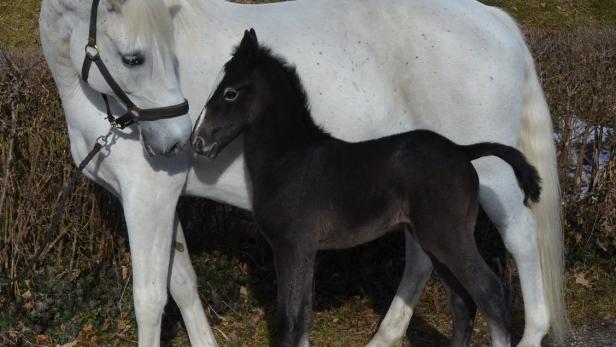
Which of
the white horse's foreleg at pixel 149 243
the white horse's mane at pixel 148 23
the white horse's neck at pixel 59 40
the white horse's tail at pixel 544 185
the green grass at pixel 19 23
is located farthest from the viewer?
the green grass at pixel 19 23

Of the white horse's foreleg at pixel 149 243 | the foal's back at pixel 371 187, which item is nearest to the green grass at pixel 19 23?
the white horse's foreleg at pixel 149 243

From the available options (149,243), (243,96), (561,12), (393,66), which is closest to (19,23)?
(561,12)

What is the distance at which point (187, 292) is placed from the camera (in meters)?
4.60

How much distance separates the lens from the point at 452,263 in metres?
3.63

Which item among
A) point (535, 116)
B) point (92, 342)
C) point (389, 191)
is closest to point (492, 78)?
point (535, 116)

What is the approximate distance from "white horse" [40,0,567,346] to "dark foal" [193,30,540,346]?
240 millimetres

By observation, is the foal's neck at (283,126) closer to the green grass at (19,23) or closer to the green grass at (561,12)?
the green grass at (19,23)

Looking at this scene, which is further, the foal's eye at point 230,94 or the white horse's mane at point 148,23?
the foal's eye at point 230,94

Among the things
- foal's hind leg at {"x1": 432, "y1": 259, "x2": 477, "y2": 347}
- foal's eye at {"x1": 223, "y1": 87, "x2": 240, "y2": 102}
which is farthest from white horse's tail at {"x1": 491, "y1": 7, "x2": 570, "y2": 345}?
foal's eye at {"x1": 223, "y1": 87, "x2": 240, "y2": 102}

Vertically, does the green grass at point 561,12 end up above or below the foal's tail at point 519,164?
below

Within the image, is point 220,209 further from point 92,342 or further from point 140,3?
point 140,3

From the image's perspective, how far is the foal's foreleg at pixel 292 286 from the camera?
3.68 m

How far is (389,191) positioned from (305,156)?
412 millimetres

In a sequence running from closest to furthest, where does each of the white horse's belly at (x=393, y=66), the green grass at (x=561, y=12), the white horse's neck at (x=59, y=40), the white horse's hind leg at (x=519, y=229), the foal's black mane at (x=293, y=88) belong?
the white horse's neck at (x=59, y=40) → the foal's black mane at (x=293, y=88) → the white horse's belly at (x=393, y=66) → the white horse's hind leg at (x=519, y=229) → the green grass at (x=561, y=12)
